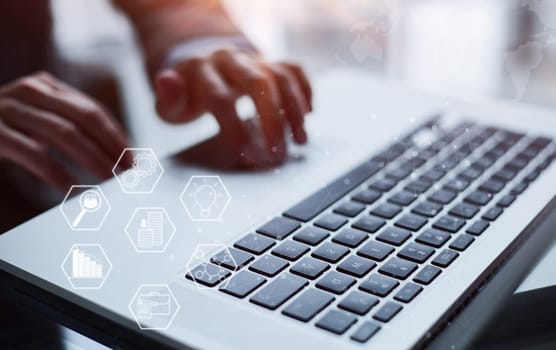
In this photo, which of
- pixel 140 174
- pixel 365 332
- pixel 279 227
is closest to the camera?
pixel 365 332

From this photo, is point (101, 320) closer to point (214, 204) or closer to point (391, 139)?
point (214, 204)

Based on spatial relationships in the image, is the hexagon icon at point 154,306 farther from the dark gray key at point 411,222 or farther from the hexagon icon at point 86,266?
the dark gray key at point 411,222

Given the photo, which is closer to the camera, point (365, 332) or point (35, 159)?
point (365, 332)

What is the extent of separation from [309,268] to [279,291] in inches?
1.1

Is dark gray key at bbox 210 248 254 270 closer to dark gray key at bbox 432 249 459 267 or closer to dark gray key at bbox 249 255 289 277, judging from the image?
dark gray key at bbox 249 255 289 277

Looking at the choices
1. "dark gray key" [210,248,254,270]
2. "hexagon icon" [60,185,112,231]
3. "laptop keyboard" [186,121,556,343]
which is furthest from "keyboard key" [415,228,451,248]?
"hexagon icon" [60,185,112,231]

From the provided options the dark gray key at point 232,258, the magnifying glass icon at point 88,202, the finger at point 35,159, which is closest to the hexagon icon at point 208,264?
the dark gray key at point 232,258

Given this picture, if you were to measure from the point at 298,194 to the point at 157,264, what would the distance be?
0.42ft

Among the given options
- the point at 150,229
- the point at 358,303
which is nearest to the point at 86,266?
the point at 150,229

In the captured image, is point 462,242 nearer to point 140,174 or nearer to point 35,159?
point 140,174

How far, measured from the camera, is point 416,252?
0.39 meters

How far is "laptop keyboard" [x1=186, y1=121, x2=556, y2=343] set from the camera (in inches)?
13.6

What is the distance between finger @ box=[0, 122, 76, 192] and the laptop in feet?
0.27

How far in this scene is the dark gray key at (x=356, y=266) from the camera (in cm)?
37
